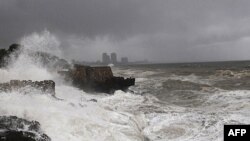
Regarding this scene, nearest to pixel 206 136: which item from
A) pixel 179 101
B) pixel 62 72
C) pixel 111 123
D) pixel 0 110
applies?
pixel 111 123

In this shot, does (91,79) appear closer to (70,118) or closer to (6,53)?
(6,53)

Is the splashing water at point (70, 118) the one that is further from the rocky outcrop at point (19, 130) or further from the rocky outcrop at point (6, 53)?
the rocky outcrop at point (6, 53)

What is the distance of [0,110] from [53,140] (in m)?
2.32

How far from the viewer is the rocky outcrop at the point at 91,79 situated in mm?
20344

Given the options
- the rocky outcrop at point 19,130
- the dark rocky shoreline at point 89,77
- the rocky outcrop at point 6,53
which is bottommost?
the rocky outcrop at point 19,130

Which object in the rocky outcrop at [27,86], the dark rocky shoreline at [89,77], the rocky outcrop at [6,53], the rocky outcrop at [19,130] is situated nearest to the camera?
the rocky outcrop at [19,130]

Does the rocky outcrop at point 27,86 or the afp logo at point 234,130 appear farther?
the rocky outcrop at point 27,86

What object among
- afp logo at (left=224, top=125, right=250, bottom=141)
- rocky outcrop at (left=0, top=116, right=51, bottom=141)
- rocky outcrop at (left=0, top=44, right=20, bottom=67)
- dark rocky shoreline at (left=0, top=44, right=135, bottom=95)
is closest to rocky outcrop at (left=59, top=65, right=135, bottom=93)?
dark rocky shoreline at (left=0, top=44, right=135, bottom=95)

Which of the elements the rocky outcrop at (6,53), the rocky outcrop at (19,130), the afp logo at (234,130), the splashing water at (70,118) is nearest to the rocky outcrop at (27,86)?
the splashing water at (70,118)

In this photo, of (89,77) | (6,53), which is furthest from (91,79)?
(6,53)

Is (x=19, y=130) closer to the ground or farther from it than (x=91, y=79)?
closer to the ground

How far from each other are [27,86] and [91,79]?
8048 millimetres

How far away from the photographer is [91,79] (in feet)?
67.7

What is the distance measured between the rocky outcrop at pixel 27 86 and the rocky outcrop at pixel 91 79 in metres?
6.78
